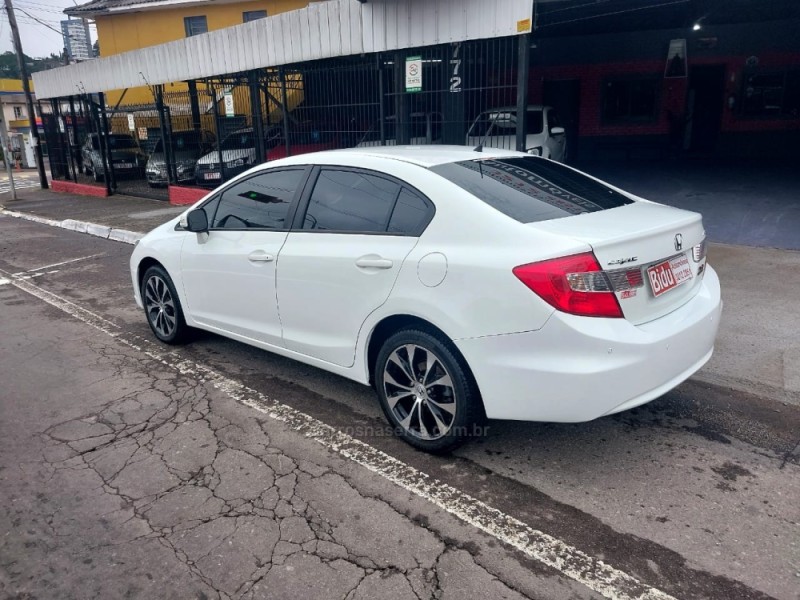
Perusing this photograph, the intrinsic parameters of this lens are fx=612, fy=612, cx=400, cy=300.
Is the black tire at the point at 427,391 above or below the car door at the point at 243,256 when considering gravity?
below

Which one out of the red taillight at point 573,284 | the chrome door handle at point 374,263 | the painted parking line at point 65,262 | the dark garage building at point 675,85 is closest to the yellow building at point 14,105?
the dark garage building at point 675,85

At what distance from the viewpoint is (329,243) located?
3773 mm

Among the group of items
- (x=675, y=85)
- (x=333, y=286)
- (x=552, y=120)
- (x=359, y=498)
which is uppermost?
(x=675, y=85)

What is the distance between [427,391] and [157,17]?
28939mm

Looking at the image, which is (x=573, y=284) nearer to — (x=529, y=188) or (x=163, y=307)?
(x=529, y=188)

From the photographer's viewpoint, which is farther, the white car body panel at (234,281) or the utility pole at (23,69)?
the utility pole at (23,69)

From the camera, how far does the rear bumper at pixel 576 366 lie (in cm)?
283

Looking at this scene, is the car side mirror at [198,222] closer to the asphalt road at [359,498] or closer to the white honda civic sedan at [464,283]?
the white honda civic sedan at [464,283]

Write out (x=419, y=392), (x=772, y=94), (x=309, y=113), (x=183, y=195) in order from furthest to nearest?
(x=772, y=94) → (x=183, y=195) → (x=309, y=113) → (x=419, y=392)

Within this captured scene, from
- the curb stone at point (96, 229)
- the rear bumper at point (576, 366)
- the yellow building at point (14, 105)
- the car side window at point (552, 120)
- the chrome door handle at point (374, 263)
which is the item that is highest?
the yellow building at point (14, 105)

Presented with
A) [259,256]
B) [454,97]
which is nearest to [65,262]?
[454,97]

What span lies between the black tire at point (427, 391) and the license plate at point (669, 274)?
41.0 inches

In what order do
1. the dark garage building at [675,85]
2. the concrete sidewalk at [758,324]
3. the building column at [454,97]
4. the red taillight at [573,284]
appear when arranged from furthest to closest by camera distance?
the dark garage building at [675,85] → the building column at [454,97] → the concrete sidewalk at [758,324] → the red taillight at [573,284]

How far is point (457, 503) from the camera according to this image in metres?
3.03
